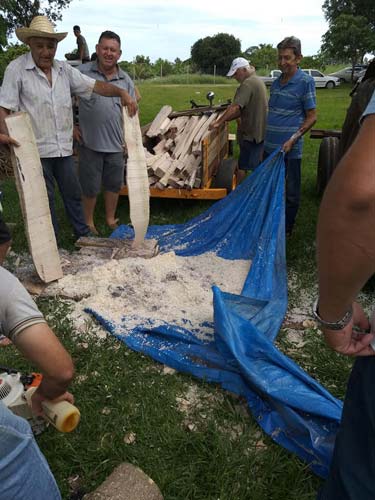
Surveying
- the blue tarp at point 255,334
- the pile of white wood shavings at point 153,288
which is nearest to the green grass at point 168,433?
the blue tarp at point 255,334

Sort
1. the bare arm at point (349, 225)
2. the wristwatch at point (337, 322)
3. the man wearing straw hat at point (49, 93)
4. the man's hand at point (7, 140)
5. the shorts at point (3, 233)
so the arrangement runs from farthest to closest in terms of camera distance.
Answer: the man wearing straw hat at point (49, 93)
the shorts at point (3, 233)
the man's hand at point (7, 140)
the wristwatch at point (337, 322)
the bare arm at point (349, 225)

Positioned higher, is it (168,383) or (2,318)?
(2,318)

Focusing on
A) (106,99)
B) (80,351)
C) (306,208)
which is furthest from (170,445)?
(306,208)

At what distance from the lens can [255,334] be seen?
2.79m

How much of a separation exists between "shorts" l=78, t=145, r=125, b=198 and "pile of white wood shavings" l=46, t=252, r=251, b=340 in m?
1.20

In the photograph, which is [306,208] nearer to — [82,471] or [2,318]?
[82,471]

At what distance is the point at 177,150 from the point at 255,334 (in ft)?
12.0

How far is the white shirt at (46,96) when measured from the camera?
381 centimetres

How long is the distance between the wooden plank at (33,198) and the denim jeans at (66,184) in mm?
557

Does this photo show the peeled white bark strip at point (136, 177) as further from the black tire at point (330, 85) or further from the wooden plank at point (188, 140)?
the black tire at point (330, 85)

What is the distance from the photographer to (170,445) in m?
2.32

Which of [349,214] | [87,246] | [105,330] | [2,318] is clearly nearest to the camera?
[349,214]

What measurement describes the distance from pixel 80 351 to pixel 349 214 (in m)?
2.50

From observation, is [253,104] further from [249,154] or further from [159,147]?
[159,147]
